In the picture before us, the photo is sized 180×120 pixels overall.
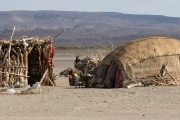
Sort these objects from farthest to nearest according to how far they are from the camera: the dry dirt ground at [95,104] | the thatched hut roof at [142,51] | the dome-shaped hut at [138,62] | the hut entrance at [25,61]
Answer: the hut entrance at [25,61], the thatched hut roof at [142,51], the dome-shaped hut at [138,62], the dry dirt ground at [95,104]

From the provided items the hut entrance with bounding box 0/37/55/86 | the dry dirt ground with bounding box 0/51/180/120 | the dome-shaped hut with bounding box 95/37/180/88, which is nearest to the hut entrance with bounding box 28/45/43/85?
the hut entrance with bounding box 0/37/55/86

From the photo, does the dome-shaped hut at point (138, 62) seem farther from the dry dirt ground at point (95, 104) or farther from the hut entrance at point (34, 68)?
the hut entrance at point (34, 68)

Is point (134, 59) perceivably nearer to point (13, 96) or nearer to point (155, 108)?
point (13, 96)

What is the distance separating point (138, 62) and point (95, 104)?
6.21m

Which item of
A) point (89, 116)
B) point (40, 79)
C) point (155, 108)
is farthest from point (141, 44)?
point (89, 116)

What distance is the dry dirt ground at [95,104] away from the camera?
1647 centimetres

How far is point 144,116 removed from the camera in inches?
637

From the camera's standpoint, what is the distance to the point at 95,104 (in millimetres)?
19125

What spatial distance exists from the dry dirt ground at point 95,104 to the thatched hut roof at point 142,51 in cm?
147

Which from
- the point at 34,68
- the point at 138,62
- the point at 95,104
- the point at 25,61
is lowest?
the point at 95,104

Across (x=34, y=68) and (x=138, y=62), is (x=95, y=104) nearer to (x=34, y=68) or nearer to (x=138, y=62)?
(x=138, y=62)

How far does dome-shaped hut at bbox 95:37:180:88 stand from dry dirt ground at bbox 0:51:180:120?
1.03 m

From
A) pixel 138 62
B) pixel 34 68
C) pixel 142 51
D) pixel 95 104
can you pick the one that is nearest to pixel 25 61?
pixel 34 68

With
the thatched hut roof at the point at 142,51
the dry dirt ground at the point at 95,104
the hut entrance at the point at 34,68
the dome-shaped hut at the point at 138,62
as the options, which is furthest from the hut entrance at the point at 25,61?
the thatched hut roof at the point at 142,51
